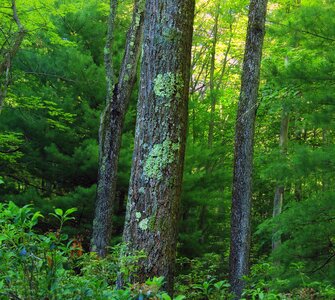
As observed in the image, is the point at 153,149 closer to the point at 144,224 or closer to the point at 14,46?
the point at 144,224

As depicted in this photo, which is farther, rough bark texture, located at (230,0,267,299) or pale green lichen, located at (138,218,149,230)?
rough bark texture, located at (230,0,267,299)

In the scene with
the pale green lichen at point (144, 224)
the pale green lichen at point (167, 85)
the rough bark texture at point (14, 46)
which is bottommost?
the pale green lichen at point (144, 224)

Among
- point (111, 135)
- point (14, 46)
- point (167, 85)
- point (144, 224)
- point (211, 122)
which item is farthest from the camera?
point (211, 122)

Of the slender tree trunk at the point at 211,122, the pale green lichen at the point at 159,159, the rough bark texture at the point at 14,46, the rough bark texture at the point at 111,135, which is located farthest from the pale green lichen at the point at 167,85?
the slender tree trunk at the point at 211,122

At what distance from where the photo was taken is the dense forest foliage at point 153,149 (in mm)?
2703

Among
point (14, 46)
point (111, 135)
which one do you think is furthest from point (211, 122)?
point (14, 46)

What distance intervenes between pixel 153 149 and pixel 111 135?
4.62 meters

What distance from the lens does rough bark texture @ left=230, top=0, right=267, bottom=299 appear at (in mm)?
7090

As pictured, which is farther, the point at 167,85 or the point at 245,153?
the point at 245,153

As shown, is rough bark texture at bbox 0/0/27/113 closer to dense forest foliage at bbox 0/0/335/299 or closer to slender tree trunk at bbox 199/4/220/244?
→ dense forest foliage at bbox 0/0/335/299

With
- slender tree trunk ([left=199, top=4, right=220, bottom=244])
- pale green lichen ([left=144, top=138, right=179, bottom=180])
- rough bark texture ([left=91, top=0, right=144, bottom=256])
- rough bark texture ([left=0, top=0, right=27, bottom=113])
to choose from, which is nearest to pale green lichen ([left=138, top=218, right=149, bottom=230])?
pale green lichen ([left=144, top=138, right=179, bottom=180])

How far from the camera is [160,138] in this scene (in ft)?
10.8

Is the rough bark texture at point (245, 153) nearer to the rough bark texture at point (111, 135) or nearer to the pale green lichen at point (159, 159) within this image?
the rough bark texture at point (111, 135)

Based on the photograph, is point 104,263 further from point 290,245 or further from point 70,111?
point 70,111
